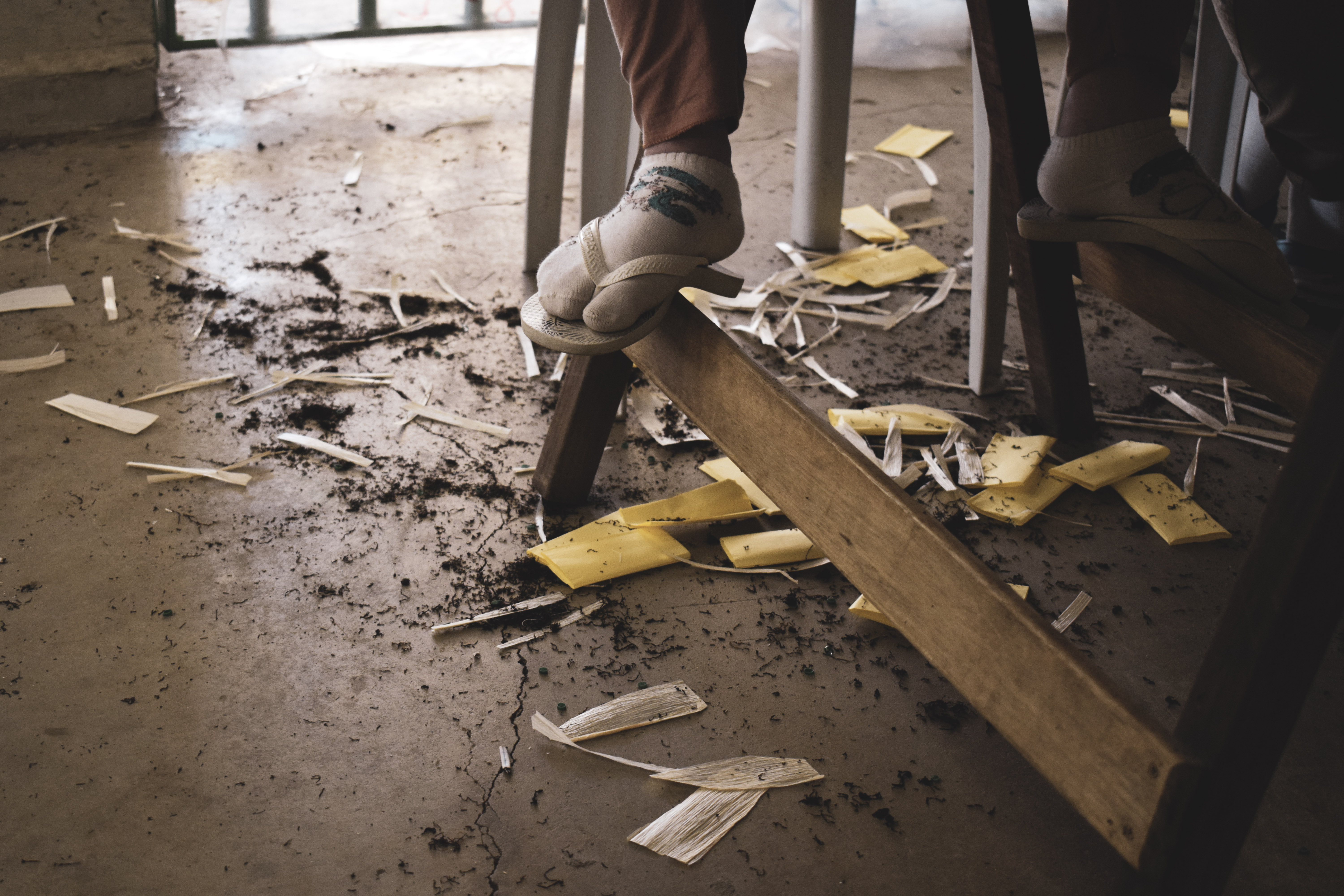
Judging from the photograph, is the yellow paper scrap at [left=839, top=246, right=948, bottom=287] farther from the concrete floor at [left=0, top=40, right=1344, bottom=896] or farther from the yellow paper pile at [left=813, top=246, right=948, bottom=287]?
the concrete floor at [left=0, top=40, right=1344, bottom=896]

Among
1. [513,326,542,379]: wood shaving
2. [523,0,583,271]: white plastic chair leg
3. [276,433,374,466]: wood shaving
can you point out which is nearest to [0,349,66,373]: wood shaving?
[276,433,374,466]: wood shaving

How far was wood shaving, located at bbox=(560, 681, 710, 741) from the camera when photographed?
1095 mm

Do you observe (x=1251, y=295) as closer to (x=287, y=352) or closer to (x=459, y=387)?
(x=459, y=387)

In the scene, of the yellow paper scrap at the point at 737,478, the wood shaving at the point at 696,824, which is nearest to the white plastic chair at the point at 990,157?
the yellow paper scrap at the point at 737,478

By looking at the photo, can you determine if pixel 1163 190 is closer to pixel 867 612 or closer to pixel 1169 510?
pixel 1169 510

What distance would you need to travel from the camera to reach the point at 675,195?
109cm

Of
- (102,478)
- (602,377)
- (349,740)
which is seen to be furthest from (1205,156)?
(102,478)

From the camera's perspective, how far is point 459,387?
5.61 feet

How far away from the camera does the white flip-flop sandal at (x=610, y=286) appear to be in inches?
42.8

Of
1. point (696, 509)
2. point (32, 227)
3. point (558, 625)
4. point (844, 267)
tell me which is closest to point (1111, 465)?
point (696, 509)

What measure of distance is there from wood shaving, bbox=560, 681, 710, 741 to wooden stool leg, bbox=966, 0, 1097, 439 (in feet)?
2.68

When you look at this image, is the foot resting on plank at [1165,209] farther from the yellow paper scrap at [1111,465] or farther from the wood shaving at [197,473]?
the wood shaving at [197,473]

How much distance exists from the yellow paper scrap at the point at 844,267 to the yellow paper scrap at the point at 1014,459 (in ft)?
2.05

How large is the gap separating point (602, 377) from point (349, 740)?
1.86ft
